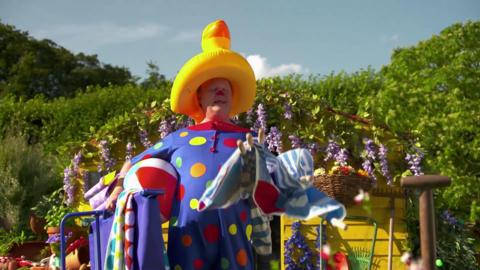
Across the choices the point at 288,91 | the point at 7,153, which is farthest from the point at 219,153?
the point at 7,153

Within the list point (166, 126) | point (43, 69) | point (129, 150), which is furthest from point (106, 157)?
point (43, 69)

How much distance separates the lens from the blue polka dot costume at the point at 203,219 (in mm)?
3156

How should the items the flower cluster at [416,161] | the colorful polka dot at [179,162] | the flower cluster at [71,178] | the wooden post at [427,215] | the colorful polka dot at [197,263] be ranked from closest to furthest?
the wooden post at [427,215], the colorful polka dot at [197,263], the colorful polka dot at [179,162], the flower cluster at [416,161], the flower cluster at [71,178]

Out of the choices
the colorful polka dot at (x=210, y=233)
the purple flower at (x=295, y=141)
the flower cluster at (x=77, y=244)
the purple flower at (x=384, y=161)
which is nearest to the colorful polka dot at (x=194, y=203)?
the colorful polka dot at (x=210, y=233)

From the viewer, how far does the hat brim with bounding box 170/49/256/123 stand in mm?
3549

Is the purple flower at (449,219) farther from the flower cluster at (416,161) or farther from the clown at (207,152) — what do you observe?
the clown at (207,152)

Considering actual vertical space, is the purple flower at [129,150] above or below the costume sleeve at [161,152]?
above

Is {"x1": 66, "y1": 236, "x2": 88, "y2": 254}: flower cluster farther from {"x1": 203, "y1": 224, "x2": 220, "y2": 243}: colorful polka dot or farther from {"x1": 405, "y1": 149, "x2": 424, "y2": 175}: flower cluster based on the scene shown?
{"x1": 405, "y1": 149, "x2": 424, "y2": 175}: flower cluster

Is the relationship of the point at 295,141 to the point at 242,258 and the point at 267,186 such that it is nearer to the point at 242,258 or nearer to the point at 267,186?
the point at 242,258

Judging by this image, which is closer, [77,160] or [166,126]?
[166,126]

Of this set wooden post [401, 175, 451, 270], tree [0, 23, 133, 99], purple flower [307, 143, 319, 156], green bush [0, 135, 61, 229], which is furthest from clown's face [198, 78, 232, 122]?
tree [0, 23, 133, 99]

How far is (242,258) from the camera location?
10.6 feet

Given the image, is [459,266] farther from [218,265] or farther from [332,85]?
[332,85]

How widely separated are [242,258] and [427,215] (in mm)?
1361
